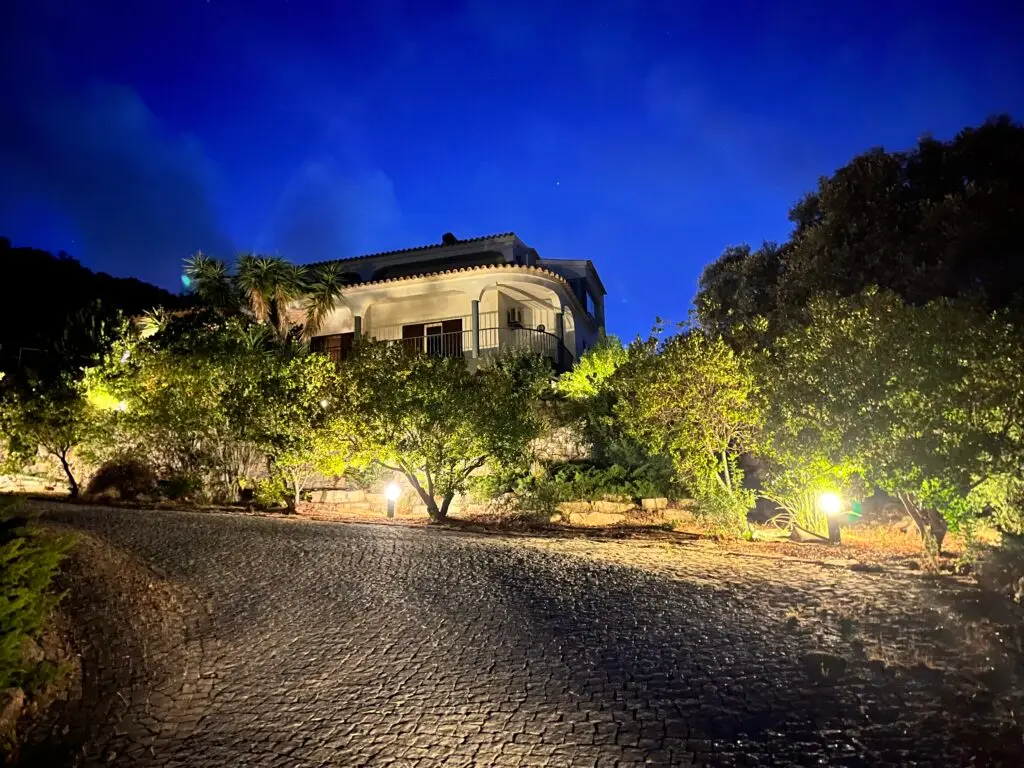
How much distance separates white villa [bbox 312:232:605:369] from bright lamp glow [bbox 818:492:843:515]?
11.1 m

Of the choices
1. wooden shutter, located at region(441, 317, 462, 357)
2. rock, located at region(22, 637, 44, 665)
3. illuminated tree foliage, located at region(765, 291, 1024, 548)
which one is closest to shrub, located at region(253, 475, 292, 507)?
wooden shutter, located at region(441, 317, 462, 357)

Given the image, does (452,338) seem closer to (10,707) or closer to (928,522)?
(928,522)

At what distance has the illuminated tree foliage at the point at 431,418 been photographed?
11.6 metres

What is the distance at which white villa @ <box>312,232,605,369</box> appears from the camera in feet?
64.2

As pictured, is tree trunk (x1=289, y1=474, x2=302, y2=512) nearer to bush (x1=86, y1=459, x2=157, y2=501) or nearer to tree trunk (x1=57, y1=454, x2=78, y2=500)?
bush (x1=86, y1=459, x2=157, y2=501)

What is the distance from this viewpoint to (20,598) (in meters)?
4.27

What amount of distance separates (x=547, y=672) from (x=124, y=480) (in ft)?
44.2

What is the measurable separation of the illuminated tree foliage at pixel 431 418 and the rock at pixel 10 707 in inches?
298

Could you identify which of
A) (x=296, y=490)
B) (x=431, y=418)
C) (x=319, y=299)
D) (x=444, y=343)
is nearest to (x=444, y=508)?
(x=431, y=418)

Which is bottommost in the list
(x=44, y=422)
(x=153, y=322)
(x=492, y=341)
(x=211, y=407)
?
(x=44, y=422)

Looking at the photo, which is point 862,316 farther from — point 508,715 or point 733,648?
point 508,715

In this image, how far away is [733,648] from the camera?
16.5 feet

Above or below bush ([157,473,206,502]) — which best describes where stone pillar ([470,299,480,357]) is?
above

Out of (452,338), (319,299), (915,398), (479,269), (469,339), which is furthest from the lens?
(452,338)
